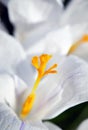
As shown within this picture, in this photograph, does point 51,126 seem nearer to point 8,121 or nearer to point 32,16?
point 8,121

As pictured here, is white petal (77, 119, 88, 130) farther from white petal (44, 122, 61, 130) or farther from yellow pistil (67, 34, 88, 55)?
yellow pistil (67, 34, 88, 55)

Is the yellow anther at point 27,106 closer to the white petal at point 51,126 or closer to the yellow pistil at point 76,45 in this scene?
the white petal at point 51,126

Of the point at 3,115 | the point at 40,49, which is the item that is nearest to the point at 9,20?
the point at 40,49

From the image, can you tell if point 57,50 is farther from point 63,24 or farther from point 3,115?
point 3,115

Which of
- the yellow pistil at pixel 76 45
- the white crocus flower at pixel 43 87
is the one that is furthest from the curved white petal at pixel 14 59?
the yellow pistil at pixel 76 45

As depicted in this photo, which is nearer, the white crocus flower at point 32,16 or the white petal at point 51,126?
the white petal at point 51,126

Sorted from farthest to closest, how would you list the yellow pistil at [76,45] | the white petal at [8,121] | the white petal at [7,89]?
the yellow pistil at [76,45] → the white petal at [7,89] → the white petal at [8,121]
